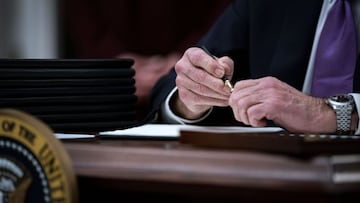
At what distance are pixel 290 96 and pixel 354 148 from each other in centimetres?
45

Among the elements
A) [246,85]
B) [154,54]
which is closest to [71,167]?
[246,85]

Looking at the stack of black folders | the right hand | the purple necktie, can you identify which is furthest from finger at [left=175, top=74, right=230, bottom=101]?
the purple necktie

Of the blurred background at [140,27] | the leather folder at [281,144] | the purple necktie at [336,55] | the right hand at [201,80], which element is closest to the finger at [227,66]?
the right hand at [201,80]

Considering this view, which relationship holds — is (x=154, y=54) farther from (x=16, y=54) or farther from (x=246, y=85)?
(x=246, y=85)

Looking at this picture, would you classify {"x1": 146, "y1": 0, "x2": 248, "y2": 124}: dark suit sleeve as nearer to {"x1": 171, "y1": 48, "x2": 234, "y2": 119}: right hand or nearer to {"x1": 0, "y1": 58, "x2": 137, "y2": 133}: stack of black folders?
{"x1": 171, "y1": 48, "x2": 234, "y2": 119}: right hand

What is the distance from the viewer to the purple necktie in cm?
142

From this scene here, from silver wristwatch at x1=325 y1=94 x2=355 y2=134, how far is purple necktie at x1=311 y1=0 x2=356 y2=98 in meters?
0.21

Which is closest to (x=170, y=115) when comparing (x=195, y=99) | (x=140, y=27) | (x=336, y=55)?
(x=195, y=99)

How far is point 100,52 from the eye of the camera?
3.10 m

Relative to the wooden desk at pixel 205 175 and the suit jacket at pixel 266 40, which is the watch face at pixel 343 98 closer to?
the suit jacket at pixel 266 40

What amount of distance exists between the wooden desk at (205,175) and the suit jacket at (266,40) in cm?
78

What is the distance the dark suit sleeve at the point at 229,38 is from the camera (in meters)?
1.63

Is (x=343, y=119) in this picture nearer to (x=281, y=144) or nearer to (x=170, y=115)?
(x=170, y=115)

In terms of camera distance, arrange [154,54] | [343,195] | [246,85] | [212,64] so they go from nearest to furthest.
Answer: [343,195] < [246,85] < [212,64] < [154,54]
